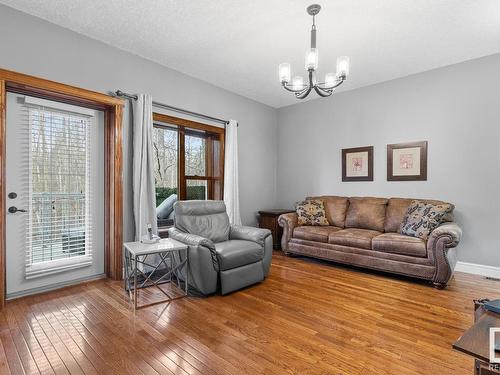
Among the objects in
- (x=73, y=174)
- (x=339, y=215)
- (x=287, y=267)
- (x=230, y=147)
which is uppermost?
(x=230, y=147)

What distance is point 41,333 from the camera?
82.4 inches

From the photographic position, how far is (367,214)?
4223 millimetres

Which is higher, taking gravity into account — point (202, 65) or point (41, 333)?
point (202, 65)

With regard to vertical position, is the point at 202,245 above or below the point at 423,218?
below

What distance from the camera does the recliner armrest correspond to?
3.35m

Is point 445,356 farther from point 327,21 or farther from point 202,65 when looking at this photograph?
point 202,65

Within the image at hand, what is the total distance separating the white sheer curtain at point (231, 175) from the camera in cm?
460

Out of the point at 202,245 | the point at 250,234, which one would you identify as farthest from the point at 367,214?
the point at 202,245

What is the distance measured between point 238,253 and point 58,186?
2.15m

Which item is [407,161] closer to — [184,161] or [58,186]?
[184,161]

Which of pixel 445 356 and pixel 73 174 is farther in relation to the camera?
pixel 73 174

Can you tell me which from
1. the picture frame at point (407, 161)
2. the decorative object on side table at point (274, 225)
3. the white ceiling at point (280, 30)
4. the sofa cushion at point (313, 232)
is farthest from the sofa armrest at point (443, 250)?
the decorative object on side table at point (274, 225)

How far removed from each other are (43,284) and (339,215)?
13.4ft

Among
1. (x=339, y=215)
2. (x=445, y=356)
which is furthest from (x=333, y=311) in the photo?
(x=339, y=215)
